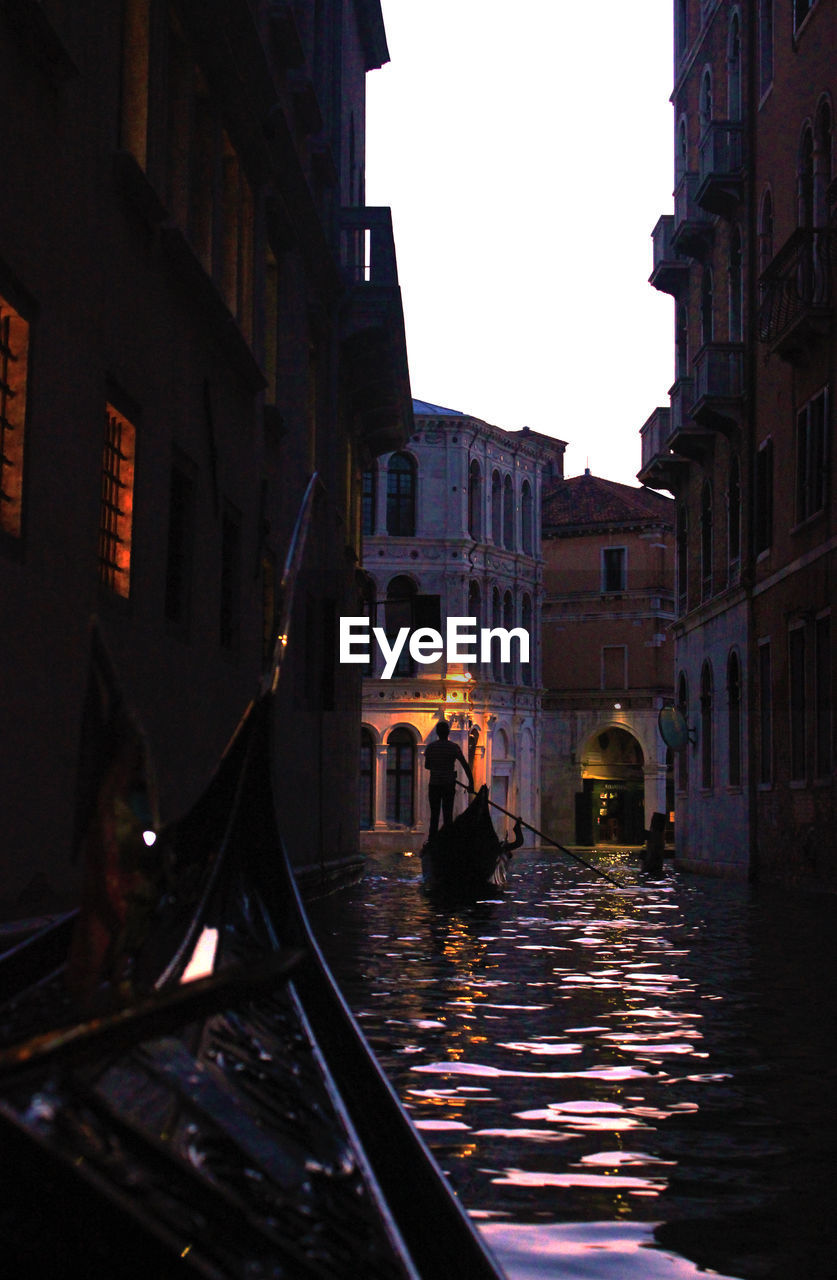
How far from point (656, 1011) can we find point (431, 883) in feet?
30.4

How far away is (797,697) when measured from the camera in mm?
19344

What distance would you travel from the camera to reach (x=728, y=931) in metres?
12.3

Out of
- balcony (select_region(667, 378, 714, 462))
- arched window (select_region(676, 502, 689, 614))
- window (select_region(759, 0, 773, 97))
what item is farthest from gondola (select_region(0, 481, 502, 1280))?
arched window (select_region(676, 502, 689, 614))

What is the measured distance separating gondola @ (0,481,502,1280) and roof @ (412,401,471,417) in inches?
1617

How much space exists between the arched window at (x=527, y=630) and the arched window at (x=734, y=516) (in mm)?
23995

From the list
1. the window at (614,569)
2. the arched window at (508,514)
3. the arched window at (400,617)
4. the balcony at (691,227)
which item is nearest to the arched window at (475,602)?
the arched window at (400,617)

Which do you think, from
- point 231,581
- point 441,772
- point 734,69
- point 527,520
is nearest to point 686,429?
point 734,69

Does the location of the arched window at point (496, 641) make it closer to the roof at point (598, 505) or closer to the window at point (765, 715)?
the roof at point (598, 505)

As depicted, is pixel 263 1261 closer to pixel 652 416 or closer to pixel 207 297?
pixel 207 297

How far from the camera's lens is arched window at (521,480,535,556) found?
160 ft

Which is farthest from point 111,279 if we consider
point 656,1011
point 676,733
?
point 676,733

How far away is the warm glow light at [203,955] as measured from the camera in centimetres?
313

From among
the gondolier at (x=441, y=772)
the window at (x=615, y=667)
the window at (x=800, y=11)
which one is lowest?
the gondolier at (x=441, y=772)

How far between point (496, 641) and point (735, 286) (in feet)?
75.7
